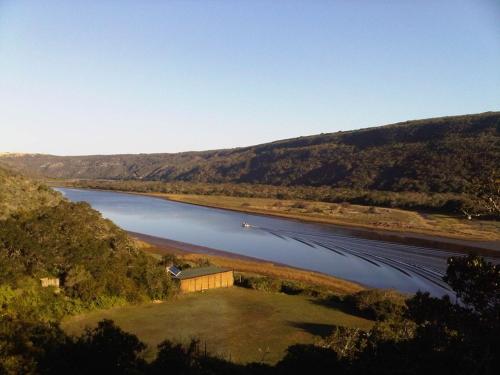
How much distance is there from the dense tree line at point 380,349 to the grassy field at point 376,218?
45471 mm

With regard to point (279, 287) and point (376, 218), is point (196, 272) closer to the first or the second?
point (279, 287)

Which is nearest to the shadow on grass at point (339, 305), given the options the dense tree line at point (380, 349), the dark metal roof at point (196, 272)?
the dark metal roof at point (196, 272)

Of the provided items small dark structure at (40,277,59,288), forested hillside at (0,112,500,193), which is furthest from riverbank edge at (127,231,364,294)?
forested hillside at (0,112,500,193)

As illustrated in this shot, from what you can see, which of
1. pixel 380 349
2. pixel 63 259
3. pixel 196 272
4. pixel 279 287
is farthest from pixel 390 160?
pixel 380 349

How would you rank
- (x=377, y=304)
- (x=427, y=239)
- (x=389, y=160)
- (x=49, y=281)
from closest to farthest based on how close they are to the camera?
(x=49, y=281)
(x=377, y=304)
(x=427, y=239)
(x=389, y=160)

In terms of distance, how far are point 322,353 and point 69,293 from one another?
1499 centimetres

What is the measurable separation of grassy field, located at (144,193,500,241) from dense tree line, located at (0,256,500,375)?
4547 cm

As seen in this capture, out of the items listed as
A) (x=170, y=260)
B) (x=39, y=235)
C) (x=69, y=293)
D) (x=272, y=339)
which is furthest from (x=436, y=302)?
A: (x=170, y=260)

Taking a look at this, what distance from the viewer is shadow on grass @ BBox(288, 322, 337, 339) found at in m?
20.1

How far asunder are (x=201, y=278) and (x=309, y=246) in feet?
73.4

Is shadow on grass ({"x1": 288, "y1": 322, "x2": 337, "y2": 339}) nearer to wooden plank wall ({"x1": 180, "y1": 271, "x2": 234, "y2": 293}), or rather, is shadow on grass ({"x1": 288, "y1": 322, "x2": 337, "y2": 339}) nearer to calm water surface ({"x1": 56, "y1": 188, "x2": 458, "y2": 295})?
wooden plank wall ({"x1": 180, "y1": 271, "x2": 234, "y2": 293})

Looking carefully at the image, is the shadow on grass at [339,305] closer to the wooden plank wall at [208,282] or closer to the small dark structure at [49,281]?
the wooden plank wall at [208,282]

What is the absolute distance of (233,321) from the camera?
2159 cm

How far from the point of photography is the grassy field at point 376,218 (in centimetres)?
5474
